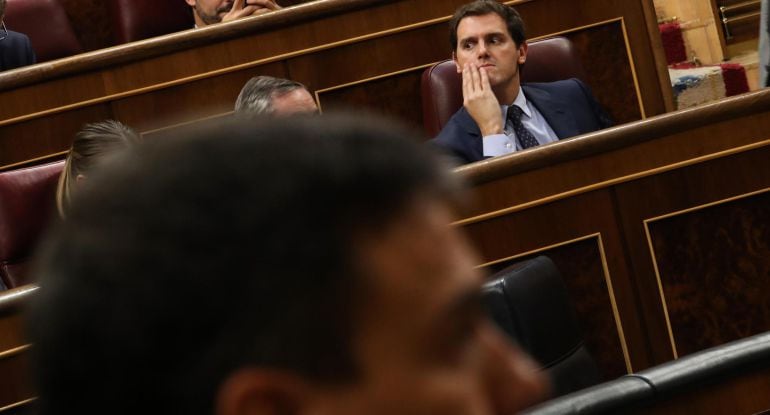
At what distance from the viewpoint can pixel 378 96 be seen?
127 cm

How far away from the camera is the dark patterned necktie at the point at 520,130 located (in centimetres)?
119

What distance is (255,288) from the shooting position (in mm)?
133

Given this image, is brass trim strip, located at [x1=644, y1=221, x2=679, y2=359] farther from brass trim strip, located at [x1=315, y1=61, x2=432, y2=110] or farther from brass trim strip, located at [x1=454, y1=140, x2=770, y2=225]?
brass trim strip, located at [x1=315, y1=61, x2=432, y2=110]

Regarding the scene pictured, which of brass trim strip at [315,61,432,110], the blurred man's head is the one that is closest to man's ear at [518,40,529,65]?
brass trim strip at [315,61,432,110]

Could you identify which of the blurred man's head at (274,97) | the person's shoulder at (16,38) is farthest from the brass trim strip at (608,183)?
the person's shoulder at (16,38)

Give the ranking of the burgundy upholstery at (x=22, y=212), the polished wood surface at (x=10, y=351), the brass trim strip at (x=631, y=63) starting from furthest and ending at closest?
the brass trim strip at (x=631, y=63), the burgundy upholstery at (x=22, y=212), the polished wood surface at (x=10, y=351)

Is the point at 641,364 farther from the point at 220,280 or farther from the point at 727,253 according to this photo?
the point at 220,280

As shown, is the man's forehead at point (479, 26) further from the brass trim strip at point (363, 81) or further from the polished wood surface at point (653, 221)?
the polished wood surface at point (653, 221)

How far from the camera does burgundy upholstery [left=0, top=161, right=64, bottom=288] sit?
110 cm

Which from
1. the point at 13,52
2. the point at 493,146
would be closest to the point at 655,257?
the point at 493,146

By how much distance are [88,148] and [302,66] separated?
0.34m

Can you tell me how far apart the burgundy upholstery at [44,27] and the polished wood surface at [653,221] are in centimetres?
77

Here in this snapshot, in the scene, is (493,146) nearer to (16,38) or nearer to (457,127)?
(457,127)

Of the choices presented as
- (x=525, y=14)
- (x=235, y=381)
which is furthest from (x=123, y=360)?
(x=525, y=14)
